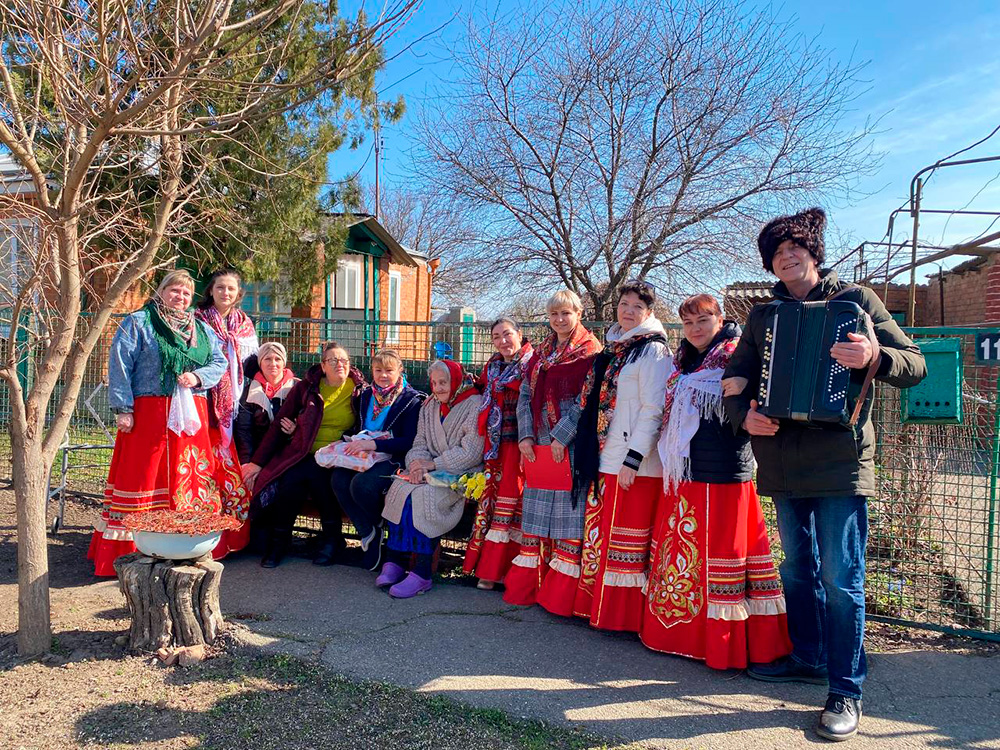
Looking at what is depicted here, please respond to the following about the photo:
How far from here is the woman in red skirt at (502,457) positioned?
4.77 m

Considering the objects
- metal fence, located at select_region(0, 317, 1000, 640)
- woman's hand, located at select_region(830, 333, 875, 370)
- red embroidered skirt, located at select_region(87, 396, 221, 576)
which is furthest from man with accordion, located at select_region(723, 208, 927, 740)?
red embroidered skirt, located at select_region(87, 396, 221, 576)

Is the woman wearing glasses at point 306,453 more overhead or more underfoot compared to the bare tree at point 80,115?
more underfoot

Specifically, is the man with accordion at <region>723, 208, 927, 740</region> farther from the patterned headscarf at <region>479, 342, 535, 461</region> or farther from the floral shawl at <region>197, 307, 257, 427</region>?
the floral shawl at <region>197, 307, 257, 427</region>

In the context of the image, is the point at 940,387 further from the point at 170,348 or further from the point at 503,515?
the point at 170,348

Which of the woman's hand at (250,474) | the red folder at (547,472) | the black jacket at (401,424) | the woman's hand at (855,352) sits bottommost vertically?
the woman's hand at (250,474)

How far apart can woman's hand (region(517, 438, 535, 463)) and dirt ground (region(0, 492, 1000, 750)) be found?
161cm

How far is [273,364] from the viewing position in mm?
5492

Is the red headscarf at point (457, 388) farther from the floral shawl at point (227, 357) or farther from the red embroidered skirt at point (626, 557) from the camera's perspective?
the floral shawl at point (227, 357)

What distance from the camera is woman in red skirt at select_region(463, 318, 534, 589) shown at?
477 cm

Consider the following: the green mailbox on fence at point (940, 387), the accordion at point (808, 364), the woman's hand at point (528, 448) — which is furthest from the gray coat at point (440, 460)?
the green mailbox on fence at point (940, 387)

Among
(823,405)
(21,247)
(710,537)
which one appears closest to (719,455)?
(710,537)

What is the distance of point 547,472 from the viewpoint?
4430 mm

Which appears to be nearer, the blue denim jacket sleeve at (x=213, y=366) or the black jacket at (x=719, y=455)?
the black jacket at (x=719, y=455)

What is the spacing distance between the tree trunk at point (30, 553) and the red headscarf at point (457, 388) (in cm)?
234
